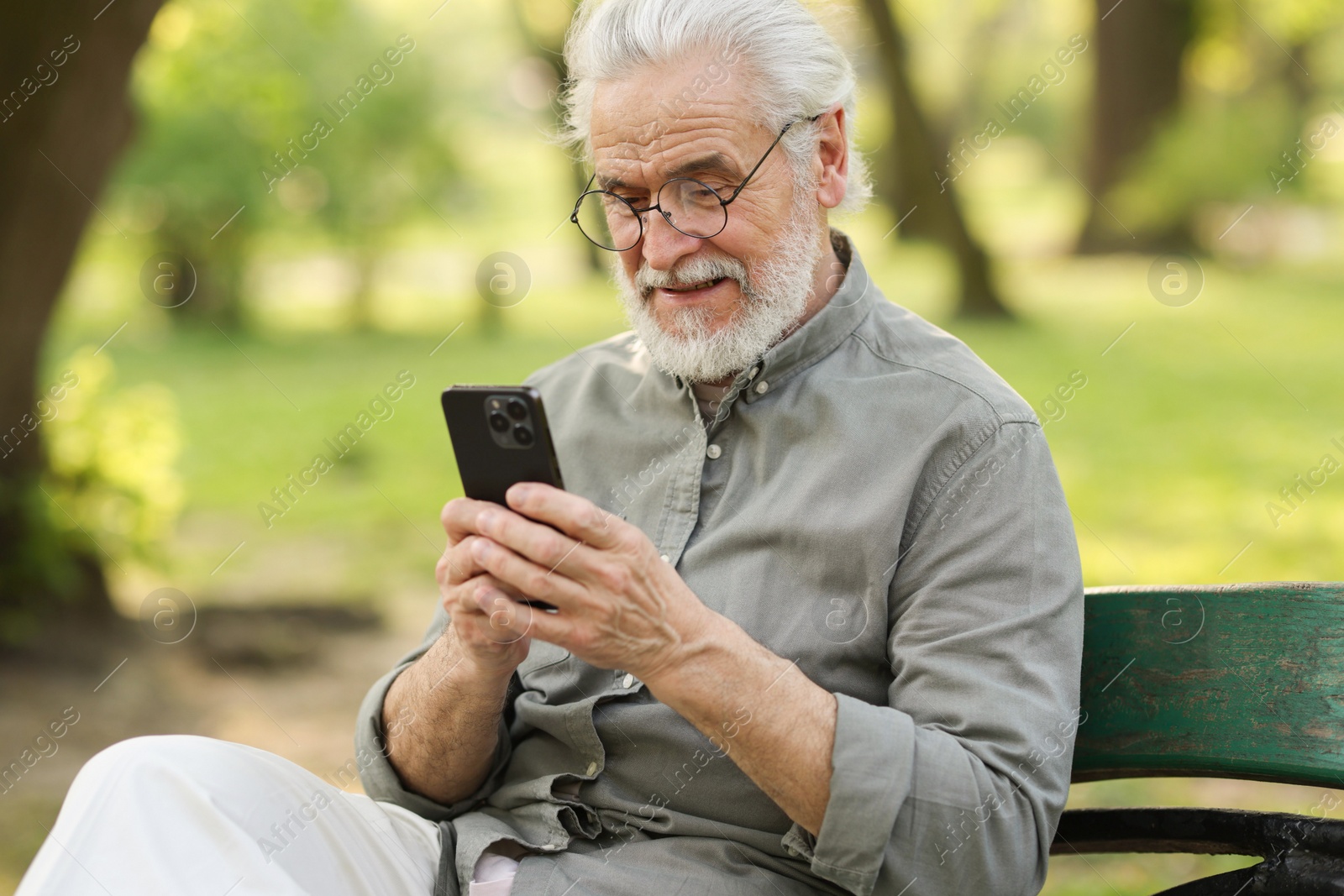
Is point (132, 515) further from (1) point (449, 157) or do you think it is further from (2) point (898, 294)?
(1) point (449, 157)

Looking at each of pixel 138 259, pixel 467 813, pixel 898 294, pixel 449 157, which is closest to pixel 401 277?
pixel 449 157

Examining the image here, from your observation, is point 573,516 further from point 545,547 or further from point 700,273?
point 700,273

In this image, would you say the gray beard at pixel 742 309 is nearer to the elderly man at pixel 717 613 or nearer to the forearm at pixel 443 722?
the elderly man at pixel 717 613

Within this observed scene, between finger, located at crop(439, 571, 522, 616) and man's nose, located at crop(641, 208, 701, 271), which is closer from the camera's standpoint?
finger, located at crop(439, 571, 522, 616)

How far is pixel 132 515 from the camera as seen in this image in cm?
567

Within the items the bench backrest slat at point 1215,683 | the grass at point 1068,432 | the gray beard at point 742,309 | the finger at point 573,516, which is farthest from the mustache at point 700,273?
the grass at point 1068,432

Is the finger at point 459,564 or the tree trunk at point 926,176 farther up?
the finger at point 459,564

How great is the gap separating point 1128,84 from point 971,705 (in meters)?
16.0

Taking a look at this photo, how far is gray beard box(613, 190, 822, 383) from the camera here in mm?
2227

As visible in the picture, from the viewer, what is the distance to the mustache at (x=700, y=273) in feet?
7.34

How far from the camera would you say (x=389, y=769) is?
2.23 m

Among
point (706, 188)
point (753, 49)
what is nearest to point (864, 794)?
point (706, 188)

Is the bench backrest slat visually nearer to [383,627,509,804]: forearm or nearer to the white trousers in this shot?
[383,627,509,804]: forearm

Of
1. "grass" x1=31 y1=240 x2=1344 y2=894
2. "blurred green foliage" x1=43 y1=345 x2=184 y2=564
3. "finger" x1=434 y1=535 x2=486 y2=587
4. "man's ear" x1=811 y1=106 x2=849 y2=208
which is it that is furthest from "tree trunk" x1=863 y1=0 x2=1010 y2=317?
"finger" x1=434 y1=535 x2=486 y2=587
